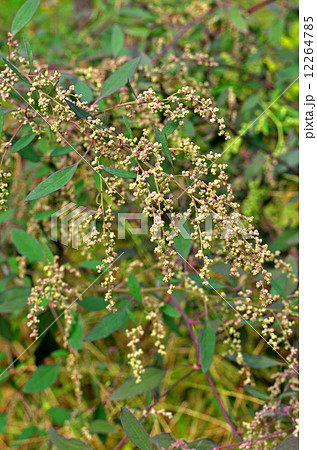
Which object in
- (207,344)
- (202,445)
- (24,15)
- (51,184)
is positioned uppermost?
(24,15)

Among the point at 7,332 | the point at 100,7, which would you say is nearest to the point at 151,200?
the point at 7,332

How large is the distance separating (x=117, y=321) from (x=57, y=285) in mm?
175

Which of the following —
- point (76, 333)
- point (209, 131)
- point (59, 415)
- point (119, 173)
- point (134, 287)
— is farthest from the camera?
point (209, 131)

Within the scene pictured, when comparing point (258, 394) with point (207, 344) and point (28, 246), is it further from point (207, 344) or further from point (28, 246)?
point (28, 246)

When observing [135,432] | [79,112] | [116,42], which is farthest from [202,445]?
[116,42]

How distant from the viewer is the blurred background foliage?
163 cm

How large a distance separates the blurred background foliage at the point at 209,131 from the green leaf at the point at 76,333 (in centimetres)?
17

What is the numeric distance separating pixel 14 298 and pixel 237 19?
1.29 meters

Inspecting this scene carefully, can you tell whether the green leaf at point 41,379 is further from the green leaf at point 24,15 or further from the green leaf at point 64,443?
the green leaf at point 24,15

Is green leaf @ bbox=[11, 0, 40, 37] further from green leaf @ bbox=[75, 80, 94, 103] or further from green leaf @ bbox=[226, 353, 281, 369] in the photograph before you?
green leaf @ bbox=[226, 353, 281, 369]

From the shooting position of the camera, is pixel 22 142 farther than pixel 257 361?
No

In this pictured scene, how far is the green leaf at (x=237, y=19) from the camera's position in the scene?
1.78 m

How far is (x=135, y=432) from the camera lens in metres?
0.97

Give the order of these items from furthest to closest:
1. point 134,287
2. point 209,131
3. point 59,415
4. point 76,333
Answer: point 209,131
point 59,415
point 76,333
point 134,287
